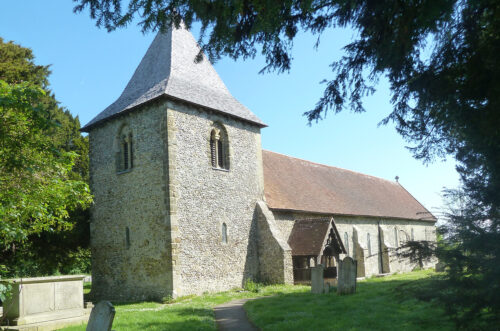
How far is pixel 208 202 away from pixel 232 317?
713 centimetres

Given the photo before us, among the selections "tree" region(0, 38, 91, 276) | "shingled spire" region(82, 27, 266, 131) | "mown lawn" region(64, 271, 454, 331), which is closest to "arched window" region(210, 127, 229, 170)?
"shingled spire" region(82, 27, 266, 131)

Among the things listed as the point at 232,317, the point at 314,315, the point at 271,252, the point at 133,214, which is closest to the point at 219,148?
the point at 133,214

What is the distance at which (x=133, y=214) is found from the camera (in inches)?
688

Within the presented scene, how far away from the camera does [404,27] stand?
4.82m

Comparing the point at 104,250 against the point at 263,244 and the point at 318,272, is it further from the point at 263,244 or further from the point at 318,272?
the point at 318,272

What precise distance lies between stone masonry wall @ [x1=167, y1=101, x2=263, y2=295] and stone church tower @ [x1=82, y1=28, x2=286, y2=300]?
1.7 inches

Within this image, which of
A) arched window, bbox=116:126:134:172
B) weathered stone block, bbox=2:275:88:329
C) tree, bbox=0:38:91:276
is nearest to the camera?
tree, bbox=0:38:91:276

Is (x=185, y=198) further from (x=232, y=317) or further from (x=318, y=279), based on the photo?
(x=232, y=317)

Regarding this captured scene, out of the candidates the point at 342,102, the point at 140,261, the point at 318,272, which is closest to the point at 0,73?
the point at 140,261

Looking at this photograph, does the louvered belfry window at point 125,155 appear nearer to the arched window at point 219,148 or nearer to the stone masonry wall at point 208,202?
the stone masonry wall at point 208,202

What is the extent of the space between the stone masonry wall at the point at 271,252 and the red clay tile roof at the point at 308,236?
97 cm

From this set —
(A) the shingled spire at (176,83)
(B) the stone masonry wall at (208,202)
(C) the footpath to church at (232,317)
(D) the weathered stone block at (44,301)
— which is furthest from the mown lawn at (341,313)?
(A) the shingled spire at (176,83)

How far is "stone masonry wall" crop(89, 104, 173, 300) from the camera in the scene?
53.4ft

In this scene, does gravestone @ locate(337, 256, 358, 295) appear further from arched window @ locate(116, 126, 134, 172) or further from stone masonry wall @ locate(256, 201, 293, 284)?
arched window @ locate(116, 126, 134, 172)
